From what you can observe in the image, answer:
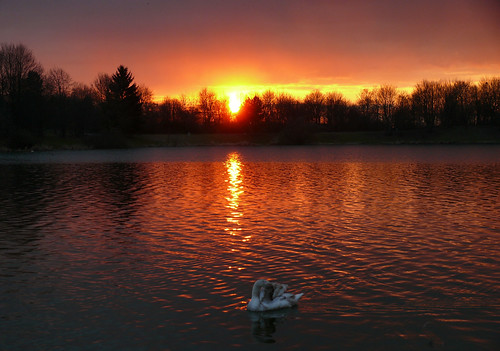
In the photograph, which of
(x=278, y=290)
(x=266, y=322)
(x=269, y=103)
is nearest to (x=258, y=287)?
(x=278, y=290)

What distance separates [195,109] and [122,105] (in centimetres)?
4912

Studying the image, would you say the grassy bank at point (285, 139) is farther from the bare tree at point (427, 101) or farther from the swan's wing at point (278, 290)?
the swan's wing at point (278, 290)

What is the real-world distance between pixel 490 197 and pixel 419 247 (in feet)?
45.3

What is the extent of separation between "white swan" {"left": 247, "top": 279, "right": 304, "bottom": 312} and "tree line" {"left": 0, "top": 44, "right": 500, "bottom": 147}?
292 feet

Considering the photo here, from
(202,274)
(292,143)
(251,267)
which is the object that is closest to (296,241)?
(251,267)

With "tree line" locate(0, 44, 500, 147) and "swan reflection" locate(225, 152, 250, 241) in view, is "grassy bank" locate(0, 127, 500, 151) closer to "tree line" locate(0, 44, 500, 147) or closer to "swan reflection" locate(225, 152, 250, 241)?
"tree line" locate(0, 44, 500, 147)

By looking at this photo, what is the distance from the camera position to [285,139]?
380 ft

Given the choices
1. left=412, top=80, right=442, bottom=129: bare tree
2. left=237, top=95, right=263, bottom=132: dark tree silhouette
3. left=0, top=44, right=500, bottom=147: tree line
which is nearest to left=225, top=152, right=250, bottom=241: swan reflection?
left=0, top=44, right=500, bottom=147: tree line

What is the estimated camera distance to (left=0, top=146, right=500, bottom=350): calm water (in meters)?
9.43

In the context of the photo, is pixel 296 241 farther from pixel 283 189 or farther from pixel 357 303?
pixel 283 189

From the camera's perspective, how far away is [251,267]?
45.2 ft

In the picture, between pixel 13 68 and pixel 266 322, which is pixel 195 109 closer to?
pixel 13 68

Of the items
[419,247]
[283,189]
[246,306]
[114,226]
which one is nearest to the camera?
[246,306]

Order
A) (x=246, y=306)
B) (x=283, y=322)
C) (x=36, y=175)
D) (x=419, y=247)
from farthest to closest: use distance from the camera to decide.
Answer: (x=36, y=175), (x=419, y=247), (x=246, y=306), (x=283, y=322)
